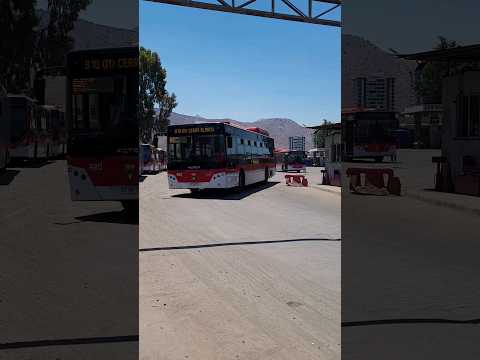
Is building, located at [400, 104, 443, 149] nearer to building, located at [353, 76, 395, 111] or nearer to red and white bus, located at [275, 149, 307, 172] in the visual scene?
building, located at [353, 76, 395, 111]

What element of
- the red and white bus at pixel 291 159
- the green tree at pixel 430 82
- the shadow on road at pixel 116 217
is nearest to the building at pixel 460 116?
the green tree at pixel 430 82

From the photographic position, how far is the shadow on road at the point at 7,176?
1706 mm

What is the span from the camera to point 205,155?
9812 mm

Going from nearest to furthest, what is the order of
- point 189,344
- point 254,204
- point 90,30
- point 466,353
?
point 90,30 < point 466,353 < point 189,344 < point 254,204

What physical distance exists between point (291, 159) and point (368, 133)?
18.0 metres

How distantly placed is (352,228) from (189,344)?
37.9 inches

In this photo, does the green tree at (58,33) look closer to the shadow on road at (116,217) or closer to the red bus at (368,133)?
the shadow on road at (116,217)

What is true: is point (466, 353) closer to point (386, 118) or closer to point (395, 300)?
point (395, 300)

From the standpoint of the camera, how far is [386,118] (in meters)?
2.04

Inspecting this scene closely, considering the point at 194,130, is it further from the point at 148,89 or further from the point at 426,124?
the point at 426,124

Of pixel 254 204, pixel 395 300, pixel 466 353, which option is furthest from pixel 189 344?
pixel 254 204

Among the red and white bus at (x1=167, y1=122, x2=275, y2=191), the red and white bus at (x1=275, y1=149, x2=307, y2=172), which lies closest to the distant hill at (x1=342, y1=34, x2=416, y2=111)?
the red and white bus at (x1=167, y1=122, x2=275, y2=191)

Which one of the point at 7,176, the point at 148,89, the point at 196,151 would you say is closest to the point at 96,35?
the point at 7,176

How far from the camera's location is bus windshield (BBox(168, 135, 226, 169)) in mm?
9672
